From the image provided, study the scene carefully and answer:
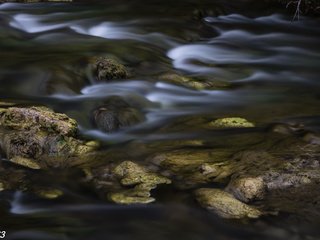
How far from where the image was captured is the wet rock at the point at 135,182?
3.95m

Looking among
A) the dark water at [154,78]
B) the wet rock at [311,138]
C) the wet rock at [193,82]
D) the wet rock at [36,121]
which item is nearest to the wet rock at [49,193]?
the dark water at [154,78]

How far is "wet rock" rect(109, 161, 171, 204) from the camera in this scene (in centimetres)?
395

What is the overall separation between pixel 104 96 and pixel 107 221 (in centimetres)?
286

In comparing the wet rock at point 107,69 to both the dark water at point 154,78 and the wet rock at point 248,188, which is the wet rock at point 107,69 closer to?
the dark water at point 154,78

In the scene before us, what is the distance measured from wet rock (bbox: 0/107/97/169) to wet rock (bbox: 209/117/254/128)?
4.71 feet

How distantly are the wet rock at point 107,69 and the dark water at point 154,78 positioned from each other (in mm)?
162

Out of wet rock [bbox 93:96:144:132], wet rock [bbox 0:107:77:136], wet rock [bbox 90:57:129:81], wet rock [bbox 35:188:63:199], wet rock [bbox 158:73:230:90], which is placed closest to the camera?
wet rock [bbox 35:188:63:199]

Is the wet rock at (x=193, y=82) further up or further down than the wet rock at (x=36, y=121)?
further down

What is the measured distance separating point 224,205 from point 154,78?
3852 mm

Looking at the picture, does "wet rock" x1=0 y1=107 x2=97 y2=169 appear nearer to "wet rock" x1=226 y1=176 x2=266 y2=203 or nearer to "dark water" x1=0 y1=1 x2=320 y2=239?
"dark water" x1=0 y1=1 x2=320 y2=239

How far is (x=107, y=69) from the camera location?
713 cm

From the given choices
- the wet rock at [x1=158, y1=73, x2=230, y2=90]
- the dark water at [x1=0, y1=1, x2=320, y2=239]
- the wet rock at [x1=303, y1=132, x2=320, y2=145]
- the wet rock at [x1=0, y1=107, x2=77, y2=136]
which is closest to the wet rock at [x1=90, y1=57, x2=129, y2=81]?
the dark water at [x1=0, y1=1, x2=320, y2=239]

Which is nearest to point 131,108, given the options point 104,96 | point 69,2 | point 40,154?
point 104,96

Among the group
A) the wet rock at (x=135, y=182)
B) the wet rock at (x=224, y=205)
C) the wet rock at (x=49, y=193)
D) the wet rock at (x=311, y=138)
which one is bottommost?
the wet rock at (x=49, y=193)
